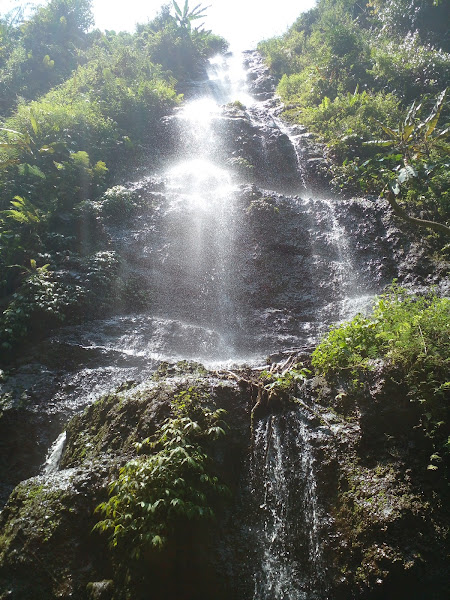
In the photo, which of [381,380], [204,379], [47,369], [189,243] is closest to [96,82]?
[189,243]

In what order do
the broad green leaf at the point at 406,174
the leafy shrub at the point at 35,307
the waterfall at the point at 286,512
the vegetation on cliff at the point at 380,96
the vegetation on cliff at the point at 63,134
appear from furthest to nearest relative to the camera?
1. the vegetation on cliff at the point at 380,96
2. the broad green leaf at the point at 406,174
3. the vegetation on cliff at the point at 63,134
4. the leafy shrub at the point at 35,307
5. the waterfall at the point at 286,512

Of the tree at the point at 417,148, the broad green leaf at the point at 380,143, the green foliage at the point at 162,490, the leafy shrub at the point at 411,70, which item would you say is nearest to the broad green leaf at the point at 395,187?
the tree at the point at 417,148

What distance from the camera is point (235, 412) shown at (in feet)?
14.9

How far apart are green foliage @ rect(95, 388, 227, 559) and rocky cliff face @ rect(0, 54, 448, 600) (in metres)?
0.19

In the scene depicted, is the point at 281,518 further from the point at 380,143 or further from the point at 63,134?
the point at 63,134

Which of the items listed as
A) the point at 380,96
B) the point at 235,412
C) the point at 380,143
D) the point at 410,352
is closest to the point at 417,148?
the point at 380,143

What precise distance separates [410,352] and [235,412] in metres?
2.06

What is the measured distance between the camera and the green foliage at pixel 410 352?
11.6ft

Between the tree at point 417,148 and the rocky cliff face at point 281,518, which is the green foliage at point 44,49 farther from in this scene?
the rocky cliff face at point 281,518

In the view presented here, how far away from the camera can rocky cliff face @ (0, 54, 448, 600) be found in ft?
10.9

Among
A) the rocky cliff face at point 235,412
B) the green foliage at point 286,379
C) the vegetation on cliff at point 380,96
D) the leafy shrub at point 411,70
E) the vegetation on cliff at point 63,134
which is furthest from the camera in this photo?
the leafy shrub at point 411,70

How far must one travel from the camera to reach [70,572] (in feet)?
11.2

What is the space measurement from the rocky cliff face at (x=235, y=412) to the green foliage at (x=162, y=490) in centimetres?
19

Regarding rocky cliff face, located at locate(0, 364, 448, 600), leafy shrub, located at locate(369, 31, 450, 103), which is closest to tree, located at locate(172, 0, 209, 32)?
leafy shrub, located at locate(369, 31, 450, 103)
